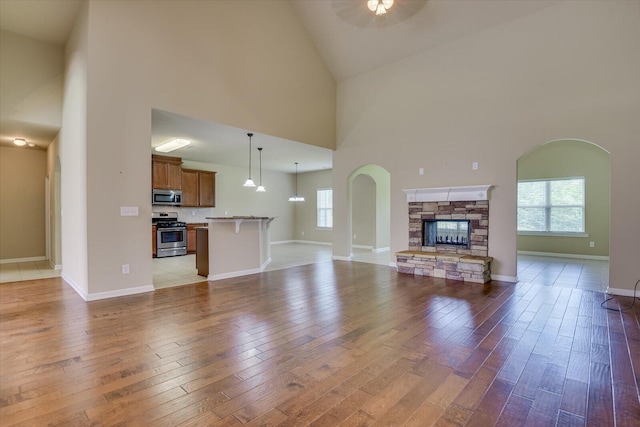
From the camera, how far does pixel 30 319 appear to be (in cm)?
339

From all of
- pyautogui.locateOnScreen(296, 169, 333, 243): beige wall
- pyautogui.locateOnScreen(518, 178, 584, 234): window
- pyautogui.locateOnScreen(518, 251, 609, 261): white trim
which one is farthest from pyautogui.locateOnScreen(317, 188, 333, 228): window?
pyautogui.locateOnScreen(518, 251, 609, 261): white trim

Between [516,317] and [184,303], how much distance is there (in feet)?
12.6

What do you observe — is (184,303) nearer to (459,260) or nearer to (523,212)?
(459,260)

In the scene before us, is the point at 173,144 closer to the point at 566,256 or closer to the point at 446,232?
the point at 446,232

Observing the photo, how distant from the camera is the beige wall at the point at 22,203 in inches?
271

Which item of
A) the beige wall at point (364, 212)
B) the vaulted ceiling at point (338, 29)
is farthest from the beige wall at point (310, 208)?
the vaulted ceiling at point (338, 29)

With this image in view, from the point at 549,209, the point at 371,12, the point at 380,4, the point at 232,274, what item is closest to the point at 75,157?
the point at 232,274

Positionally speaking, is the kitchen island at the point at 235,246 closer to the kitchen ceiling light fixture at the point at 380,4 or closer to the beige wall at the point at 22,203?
the kitchen ceiling light fixture at the point at 380,4

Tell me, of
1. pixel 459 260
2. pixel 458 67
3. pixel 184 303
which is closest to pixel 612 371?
pixel 459 260

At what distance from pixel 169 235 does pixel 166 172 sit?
5.40ft

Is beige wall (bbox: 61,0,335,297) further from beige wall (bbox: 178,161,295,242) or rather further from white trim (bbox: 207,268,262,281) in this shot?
beige wall (bbox: 178,161,295,242)

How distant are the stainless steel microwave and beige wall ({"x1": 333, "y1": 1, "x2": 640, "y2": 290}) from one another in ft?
15.6

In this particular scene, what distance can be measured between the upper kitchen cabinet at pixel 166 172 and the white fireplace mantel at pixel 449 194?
19.6 ft

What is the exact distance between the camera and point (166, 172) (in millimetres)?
8312
